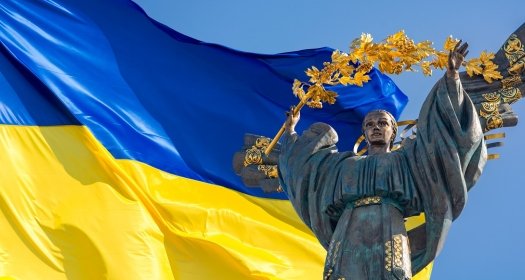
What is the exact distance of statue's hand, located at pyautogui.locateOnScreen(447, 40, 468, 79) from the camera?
17.4 m

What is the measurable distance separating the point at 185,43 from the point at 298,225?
3.88 m

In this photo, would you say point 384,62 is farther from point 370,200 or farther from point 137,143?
point 137,143

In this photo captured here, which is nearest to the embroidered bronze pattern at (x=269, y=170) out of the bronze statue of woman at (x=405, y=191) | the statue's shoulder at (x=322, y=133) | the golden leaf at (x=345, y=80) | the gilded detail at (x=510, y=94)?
the statue's shoulder at (x=322, y=133)

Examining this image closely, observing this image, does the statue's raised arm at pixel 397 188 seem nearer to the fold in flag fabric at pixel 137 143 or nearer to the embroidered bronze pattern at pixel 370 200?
the embroidered bronze pattern at pixel 370 200

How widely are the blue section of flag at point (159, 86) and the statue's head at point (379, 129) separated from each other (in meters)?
8.48

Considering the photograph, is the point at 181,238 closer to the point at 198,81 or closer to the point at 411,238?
the point at 198,81

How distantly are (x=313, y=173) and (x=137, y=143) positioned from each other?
29.3 ft

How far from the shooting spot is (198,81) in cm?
2809

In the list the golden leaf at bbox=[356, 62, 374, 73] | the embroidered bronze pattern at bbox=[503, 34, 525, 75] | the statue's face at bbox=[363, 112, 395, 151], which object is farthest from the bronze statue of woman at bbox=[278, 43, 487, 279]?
the embroidered bronze pattern at bbox=[503, 34, 525, 75]

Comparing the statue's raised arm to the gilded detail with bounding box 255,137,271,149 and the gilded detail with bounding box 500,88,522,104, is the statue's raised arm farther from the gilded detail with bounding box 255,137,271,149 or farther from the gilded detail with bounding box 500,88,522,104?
the gilded detail with bounding box 255,137,271,149

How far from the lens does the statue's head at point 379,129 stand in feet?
59.6

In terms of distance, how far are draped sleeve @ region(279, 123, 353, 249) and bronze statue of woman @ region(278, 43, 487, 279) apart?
0.02 m

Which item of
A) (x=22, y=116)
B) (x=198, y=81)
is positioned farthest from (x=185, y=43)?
(x=22, y=116)

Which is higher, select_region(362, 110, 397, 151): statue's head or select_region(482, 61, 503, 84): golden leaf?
select_region(482, 61, 503, 84): golden leaf
